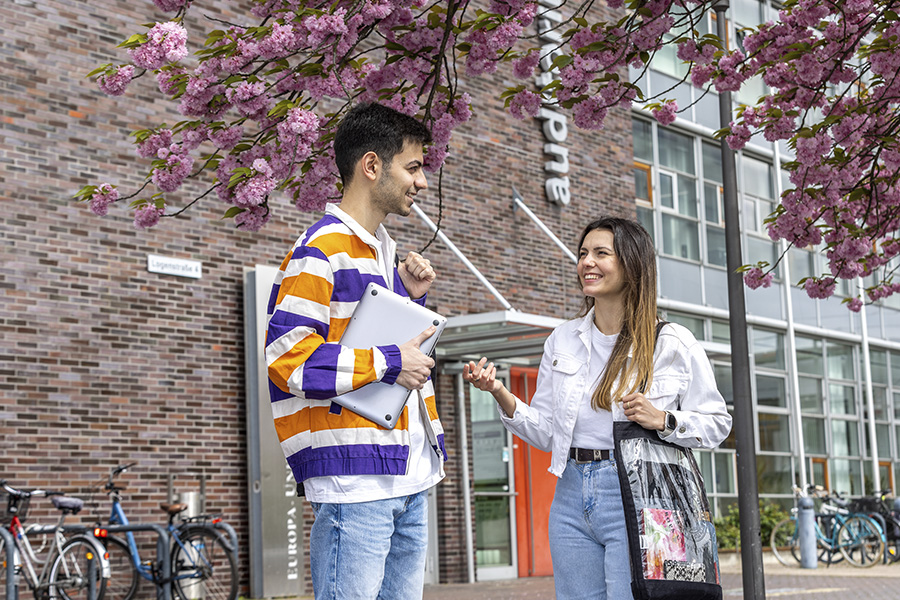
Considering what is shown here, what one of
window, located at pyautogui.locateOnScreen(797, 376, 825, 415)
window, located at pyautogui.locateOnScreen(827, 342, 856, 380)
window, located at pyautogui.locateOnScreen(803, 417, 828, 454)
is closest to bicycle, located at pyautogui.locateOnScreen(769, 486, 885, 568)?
window, located at pyautogui.locateOnScreen(803, 417, 828, 454)

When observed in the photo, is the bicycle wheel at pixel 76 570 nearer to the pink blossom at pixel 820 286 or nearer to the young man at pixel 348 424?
the pink blossom at pixel 820 286

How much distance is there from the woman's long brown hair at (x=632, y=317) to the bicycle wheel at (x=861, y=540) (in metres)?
15.6

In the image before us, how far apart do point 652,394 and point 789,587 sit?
35.5 feet

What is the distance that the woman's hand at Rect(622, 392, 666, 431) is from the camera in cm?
336

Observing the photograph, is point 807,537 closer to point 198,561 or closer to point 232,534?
point 232,534

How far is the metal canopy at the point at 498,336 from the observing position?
12523mm

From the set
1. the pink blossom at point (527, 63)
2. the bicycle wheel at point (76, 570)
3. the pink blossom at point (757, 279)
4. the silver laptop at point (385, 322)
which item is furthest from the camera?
the pink blossom at point (757, 279)

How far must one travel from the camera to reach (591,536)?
11.5 ft

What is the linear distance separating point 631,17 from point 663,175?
1357 centimetres

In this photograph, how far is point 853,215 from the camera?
329 inches

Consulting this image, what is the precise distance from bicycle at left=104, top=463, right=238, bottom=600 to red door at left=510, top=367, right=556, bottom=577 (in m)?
5.71

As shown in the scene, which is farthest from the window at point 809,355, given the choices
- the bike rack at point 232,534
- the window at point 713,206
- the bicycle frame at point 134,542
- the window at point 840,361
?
the bicycle frame at point 134,542

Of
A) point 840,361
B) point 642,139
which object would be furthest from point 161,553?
point 840,361

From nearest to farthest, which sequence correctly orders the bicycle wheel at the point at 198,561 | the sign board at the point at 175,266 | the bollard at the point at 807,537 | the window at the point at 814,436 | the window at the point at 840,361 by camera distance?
1. the bicycle wheel at the point at 198,561
2. the sign board at the point at 175,266
3. the bollard at the point at 807,537
4. the window at the point at 814,436
5. the window at the point at 840,361
